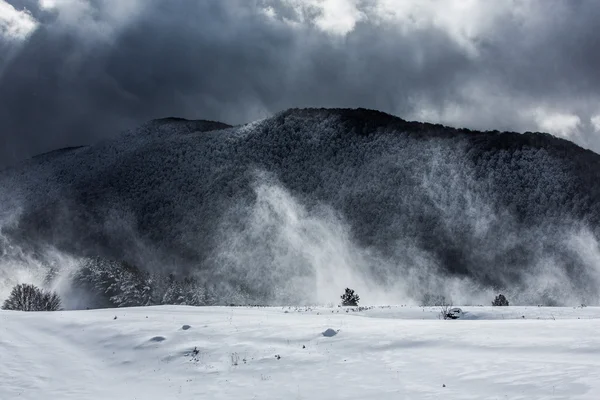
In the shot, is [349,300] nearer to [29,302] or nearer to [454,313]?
[454,313]

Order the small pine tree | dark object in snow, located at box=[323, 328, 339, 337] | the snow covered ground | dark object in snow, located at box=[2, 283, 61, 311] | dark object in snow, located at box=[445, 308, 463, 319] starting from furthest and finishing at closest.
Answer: dark object in snow, located at box=[2, 283, 61, 311] < the small pine tree < dark object in snow, located at box=[445, 308, 463, 319] < dark object in snow, located at box=[323, 328, 339, 337] < the snow covered ground

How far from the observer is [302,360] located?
1873 cm

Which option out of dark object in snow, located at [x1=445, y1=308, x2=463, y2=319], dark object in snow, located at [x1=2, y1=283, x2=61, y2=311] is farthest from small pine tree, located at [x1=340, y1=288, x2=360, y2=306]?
dark object in snow, located at [x1=2, y1=283, x2=61, y2=311]

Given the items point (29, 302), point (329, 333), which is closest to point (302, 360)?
point (329, 333)

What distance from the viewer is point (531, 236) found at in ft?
643

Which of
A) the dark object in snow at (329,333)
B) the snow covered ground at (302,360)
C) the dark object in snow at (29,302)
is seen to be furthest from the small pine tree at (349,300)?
the dark object in snow at (329,333)

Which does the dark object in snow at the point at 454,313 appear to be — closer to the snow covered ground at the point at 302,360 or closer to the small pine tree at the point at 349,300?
the snow covered ground at the point at 302,360

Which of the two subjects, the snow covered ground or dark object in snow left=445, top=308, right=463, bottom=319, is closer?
the snow covered ground

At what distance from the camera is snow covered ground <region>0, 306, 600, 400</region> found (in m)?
14.6

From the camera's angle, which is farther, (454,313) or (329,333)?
(454,313)

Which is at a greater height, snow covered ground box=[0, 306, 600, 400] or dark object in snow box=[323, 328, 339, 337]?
dark object in snow box=[323, 328, 339, 337]

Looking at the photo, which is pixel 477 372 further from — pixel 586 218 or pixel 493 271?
pixel 586 218

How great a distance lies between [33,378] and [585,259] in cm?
19382

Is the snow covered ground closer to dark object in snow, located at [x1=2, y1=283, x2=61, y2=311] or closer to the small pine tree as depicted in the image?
the small pine tree
